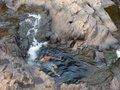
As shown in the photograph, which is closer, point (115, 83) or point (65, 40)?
point (115, 83)

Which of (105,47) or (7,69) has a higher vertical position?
(7,69)

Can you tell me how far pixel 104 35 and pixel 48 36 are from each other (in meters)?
3.06

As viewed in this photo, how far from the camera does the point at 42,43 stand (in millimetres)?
Result: 12969

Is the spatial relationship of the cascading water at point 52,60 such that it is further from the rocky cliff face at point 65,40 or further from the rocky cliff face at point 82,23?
the rocky cliff face at point 82,23

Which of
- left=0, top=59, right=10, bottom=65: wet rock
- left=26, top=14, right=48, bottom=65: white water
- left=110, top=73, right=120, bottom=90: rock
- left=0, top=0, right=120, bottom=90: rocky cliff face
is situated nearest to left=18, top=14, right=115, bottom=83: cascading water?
left=26, top=14, right=48, bottom=65: white water

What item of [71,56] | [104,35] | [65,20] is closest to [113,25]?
[104,35]

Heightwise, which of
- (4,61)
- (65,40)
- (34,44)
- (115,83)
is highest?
(4,61)

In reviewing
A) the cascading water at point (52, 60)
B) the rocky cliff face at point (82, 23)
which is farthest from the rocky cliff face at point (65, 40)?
the cascading water at point (52, 60)

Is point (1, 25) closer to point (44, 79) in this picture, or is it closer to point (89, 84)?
point (44, 79)

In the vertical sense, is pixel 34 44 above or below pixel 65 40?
below

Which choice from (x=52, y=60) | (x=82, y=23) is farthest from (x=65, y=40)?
(x=52, y=60)

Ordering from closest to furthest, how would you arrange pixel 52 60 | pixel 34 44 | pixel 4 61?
pixel 4 61
pixel 52 60
pixel 34 44

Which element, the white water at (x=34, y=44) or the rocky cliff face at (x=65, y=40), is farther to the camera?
the white water at (x=34, y=44)

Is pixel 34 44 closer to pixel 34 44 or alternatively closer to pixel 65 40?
pixel 34 44
